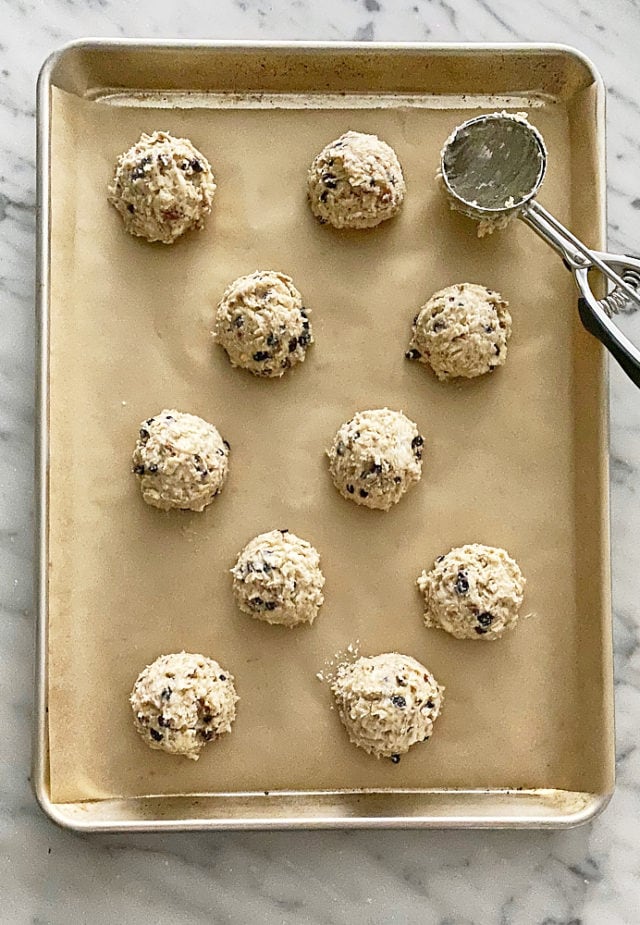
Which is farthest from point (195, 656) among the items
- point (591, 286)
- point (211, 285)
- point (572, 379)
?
point (591, 286)

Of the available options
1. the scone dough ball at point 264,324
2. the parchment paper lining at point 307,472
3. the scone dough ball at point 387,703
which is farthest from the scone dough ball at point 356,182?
the scone dough ball at point 387,703

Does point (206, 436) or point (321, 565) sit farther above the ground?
point (206, 436)

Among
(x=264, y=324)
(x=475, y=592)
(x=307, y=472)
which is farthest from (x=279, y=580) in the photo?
(x=264, y=324)

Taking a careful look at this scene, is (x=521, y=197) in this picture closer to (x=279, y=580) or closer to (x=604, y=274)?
(x=604, y=274)

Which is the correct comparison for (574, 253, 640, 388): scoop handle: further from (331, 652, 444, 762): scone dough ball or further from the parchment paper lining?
(331, 652, 444, 762): scone dough ball

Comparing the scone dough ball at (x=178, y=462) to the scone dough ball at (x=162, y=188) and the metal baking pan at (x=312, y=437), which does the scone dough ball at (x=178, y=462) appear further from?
the scone dough ball at (x=162, y=188)

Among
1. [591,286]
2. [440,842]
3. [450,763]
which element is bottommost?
[440,842]

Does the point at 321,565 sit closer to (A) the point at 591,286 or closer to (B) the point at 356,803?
(B) the point at 356,803
